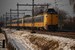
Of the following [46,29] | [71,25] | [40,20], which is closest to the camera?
[46,29]

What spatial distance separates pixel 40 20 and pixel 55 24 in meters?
4.89

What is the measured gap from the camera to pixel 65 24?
2862 inches

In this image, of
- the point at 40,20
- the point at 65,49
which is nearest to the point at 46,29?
the point at 40,20

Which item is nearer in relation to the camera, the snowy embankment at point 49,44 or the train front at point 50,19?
the snowy embankment at point 49,44

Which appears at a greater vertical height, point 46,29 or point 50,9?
point 50,9

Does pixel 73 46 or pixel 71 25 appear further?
pixel 71 25

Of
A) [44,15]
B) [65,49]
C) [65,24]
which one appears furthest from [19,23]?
[65,49]

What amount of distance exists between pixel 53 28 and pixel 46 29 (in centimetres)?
140

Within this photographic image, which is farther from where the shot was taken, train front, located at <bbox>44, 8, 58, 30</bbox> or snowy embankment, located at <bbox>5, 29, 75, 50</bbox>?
train front, located at <bbox>44, 8, 58, 30</bbox>

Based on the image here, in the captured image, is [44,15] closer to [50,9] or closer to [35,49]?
[50,9]

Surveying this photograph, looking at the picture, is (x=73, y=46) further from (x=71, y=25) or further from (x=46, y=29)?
(x=71, y=25)

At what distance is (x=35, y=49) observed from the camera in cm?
2206

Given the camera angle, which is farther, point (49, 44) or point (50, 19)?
point (50, 19)

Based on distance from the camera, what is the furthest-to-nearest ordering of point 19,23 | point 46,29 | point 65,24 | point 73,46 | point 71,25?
point 19,23 < point 65,24 < point 71,25 < point 46,29 < point 73,46
